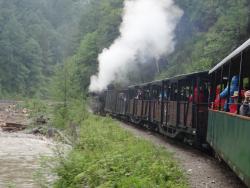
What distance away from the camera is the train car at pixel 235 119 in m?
8.10

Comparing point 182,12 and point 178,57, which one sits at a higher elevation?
point 182,12

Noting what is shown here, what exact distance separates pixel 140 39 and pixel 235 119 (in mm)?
39349

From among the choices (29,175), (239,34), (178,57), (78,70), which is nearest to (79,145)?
(29,175)

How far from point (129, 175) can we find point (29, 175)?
22.8 feet

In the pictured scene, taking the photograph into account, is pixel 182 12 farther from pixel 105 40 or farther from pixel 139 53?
pixel 105 40

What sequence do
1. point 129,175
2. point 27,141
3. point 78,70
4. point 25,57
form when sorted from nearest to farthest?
point 129,175
point 27,141
point 78,70
point 25,57

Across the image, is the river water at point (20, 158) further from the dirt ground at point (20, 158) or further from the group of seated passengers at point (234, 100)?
the group of seated passengers at point (234, 100)

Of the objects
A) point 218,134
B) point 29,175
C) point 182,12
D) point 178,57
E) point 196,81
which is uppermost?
point 182,12

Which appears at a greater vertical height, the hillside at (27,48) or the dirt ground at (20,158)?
the hillside at (27,48)

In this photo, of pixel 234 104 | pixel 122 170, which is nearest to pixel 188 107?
pixel 122 170

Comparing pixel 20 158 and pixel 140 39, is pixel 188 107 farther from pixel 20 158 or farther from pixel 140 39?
pixel 140 39

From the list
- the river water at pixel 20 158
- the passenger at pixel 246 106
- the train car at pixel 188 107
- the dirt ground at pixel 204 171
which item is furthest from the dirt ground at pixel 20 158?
the passenger at pixel 246 106

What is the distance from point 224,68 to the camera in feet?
40.3

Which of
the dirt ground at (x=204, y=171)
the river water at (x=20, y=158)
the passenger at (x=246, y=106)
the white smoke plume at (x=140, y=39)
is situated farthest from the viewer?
the white smoke plume at (x=140, y=39)
